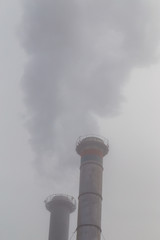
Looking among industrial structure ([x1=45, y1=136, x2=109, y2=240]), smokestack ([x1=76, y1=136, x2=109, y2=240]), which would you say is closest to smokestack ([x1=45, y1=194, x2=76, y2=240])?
industrial structure ([x1=45, y1=136, x2=109, y2=240])

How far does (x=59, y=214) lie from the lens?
38125mm

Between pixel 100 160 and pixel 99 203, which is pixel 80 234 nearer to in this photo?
pixel 99 203

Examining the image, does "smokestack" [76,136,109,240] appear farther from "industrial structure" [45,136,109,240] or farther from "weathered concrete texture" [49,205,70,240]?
"weathered concrete texture" [49,205,70,240]

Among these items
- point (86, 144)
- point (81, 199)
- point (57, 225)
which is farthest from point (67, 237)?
point (86, 144)

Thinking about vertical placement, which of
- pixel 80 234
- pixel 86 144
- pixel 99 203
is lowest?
pixel 80 234

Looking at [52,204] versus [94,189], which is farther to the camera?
[52,204]

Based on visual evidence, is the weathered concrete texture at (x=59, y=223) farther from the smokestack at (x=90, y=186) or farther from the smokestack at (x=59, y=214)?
the smokestack at (x=90, y=186)

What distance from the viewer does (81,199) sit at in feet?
108

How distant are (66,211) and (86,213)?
23.0ft

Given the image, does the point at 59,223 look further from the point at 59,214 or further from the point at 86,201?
the point at 86,201

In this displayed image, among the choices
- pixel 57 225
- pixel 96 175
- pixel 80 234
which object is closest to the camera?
pixel 80 234

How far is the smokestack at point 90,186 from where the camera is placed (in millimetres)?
31453

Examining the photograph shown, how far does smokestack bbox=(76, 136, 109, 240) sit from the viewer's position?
31453 millimetres

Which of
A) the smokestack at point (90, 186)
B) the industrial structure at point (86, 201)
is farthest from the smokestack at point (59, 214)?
the smokestack at point (90, 186)
